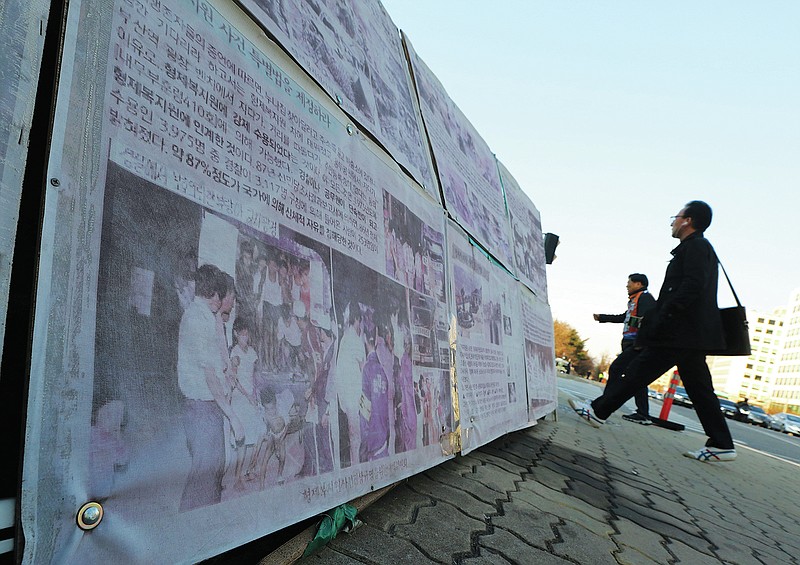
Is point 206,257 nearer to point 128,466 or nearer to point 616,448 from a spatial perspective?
point 128,466

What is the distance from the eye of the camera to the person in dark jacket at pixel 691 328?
390 cm

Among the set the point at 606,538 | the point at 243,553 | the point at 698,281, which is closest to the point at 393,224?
the point at 243,553

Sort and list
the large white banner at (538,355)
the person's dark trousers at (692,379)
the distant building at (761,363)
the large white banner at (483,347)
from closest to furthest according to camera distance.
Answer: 1. the large white banner at (483,347)
2. the large white banner at (538,355)
3. the person's dark trousers at (692,379)
4. the distant building at (761,363)

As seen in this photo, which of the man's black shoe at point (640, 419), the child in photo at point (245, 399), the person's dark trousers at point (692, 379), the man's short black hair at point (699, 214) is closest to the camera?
the child in photo at point (245, 399)

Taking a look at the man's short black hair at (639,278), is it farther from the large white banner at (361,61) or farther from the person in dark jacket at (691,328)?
the large white banner at (361,61)

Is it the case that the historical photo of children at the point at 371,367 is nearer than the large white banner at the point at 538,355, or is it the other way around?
the historical photo of children at the point at 371,367

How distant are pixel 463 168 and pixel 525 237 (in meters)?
1.75

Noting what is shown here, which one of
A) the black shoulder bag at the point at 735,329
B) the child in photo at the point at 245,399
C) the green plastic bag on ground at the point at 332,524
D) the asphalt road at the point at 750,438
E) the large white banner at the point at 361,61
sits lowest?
the asphalt road at the point at 750,438

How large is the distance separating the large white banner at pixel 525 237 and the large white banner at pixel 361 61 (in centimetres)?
190

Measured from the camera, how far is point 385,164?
6.21 feet

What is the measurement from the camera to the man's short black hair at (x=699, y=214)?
13.6 feet

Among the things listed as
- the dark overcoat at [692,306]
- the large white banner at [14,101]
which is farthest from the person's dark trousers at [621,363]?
the large white banner at [14,101]

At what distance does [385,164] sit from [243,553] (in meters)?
1.33

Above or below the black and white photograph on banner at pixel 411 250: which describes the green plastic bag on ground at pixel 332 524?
→ below
